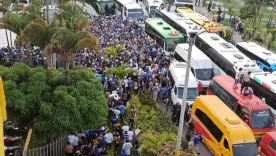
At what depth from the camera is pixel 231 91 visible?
21.3m

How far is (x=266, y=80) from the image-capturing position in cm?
2258

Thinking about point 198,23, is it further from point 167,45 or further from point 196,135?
point 196,135

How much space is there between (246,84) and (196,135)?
4.32 m

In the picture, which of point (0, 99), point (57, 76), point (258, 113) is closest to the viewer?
point (0, 99)

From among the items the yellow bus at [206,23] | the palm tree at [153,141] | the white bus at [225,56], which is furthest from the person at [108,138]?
the yellow bus at [206,23]

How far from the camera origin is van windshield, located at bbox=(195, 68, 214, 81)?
25.4 m

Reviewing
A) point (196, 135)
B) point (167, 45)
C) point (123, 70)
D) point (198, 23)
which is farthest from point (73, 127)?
point (198, 23)

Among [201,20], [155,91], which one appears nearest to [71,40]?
[155,91]

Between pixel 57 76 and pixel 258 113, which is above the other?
pixel 57 76

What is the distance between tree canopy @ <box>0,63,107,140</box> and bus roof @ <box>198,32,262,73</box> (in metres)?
11.8

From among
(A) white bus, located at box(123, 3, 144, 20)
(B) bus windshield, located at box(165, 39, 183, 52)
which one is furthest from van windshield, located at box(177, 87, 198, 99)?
(A) white bus, located at box(123, 3, 144, 20)

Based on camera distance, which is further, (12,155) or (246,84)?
(246,84)

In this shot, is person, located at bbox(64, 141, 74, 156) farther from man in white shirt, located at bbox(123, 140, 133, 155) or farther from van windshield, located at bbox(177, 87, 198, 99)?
van windshield, located at bbox(177, 87, 198, 99)

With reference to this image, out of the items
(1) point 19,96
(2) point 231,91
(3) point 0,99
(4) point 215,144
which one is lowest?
(4) point 215,144
